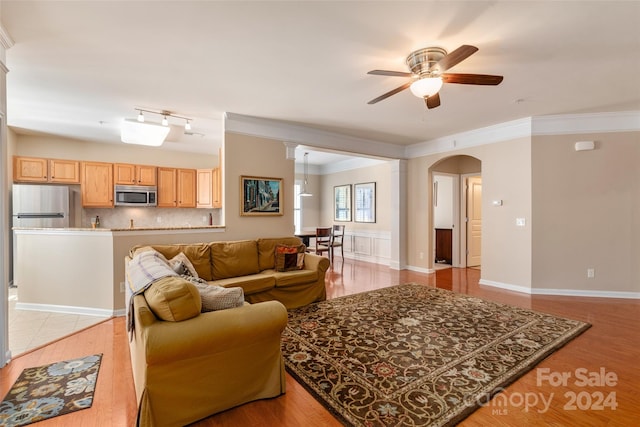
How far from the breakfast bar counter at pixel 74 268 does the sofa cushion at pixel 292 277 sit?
176 centimetres

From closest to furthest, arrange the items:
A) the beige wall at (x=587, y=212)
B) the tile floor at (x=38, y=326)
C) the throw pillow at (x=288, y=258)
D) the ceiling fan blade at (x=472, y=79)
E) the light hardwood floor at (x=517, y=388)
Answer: the light hardwood floor at (x=517, y=388) → the ceiling fan blade at (x=472, y=79) → the tile floor at (x=38, y=326) → the throw pillow at (x=288, y=258) → the beige wall at (x=587, y=212)

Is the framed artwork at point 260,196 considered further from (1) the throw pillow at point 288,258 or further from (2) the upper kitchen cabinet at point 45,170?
(2) the upper kitchen cabinet at point 45,170

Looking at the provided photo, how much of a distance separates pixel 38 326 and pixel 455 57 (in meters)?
4.97

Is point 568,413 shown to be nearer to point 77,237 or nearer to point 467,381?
point 467,381

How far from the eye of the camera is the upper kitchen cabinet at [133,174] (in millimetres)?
5852

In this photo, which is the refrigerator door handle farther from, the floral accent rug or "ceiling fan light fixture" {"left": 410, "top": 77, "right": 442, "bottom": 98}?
"ceiling fan light fixture" {"left": 410, "top": 77, "right": 442, "bottom": 98}

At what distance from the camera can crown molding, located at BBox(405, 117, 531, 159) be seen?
476 centimetres

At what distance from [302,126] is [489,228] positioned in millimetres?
3672

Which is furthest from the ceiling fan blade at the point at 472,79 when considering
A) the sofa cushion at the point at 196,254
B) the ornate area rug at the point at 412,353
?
the sofa cushion at the point at 196,254

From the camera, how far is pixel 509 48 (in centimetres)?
262

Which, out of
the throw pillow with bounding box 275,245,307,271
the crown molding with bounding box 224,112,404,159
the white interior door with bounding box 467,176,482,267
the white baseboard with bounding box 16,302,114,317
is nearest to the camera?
the white baseboard with bounding box 16,302,114,317

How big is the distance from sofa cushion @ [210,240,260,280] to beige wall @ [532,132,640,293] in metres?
4.30

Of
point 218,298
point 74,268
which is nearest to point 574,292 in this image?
point 218,298

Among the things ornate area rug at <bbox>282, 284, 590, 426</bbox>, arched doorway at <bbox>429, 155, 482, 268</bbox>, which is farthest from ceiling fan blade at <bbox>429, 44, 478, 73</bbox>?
arched doorway at <bbox>429, 155, 482, 268</bbox>
